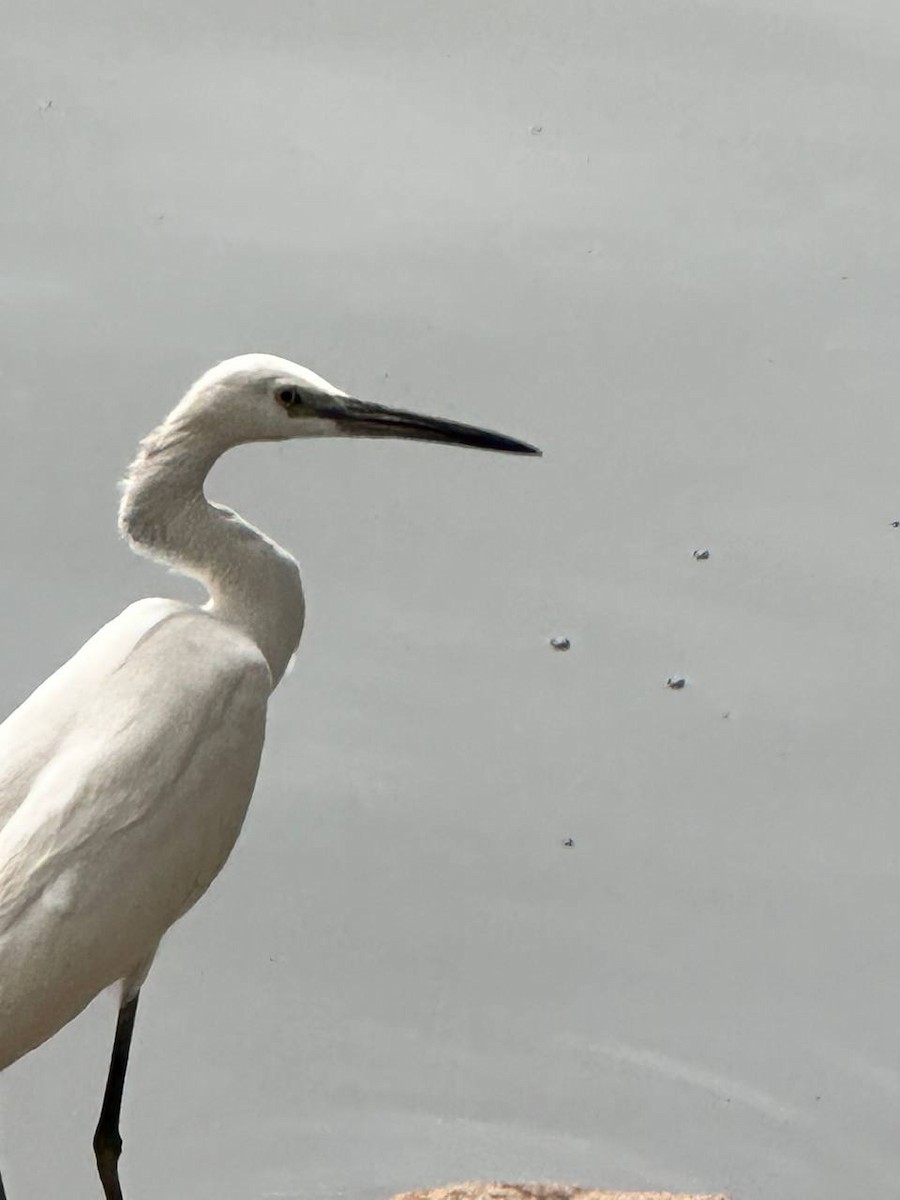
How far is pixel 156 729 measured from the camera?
6.08ft

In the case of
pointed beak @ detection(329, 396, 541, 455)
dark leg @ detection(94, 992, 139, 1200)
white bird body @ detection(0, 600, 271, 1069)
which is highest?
pointed beak @ detection(329, 396, 541, 455)

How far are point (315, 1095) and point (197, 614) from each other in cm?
58

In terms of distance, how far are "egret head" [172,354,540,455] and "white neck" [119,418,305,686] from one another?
2 cm

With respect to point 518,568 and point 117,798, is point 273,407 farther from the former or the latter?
point 518,568

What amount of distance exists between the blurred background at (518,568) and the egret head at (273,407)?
26.6 inches

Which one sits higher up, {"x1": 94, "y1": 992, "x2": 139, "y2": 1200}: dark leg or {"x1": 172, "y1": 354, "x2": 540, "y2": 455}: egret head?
{"x1": 172, "y1": 354, "x2": 540, "y2": 455}: egret head

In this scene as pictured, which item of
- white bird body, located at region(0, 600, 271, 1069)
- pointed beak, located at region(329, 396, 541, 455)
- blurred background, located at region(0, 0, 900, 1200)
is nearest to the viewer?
white bird body, located at region(0, 600, 271, 1069)

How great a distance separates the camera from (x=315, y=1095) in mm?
2277

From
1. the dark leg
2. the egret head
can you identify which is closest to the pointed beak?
the egret head

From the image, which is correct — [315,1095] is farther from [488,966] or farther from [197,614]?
[197,614]

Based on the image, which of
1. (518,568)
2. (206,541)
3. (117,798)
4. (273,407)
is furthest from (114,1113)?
(518,568)

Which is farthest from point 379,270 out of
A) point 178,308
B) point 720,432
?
point 720,432

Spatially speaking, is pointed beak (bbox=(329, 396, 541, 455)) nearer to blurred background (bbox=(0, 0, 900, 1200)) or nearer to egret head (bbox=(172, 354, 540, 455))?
egret head (bbox=(172, 354, 540, 455))

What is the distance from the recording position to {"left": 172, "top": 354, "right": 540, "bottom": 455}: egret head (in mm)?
1873
